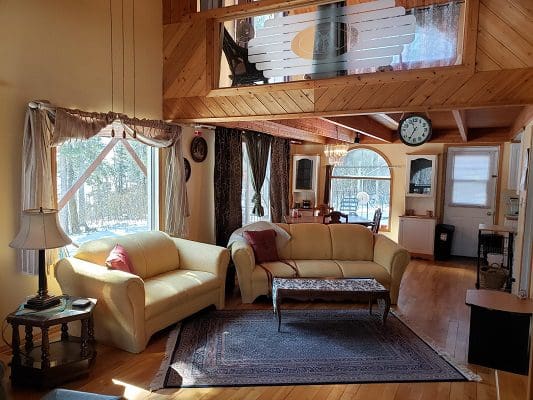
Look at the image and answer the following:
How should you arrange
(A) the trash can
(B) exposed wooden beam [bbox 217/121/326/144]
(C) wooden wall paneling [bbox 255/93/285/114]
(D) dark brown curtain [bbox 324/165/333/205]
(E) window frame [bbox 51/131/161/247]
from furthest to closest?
(D) dark brown curtain [bbox 324/165/333/205] < (A) the trash can < (B) exposed wooden beam [bbox 217/121/326/144] < (E) window frame [bbox 51/131/161/247] < (C) wooden wall paneling [bbox 255/93/285/114]

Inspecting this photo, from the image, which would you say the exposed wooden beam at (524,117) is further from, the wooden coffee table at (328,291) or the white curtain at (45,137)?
the white curtain at (45,137)

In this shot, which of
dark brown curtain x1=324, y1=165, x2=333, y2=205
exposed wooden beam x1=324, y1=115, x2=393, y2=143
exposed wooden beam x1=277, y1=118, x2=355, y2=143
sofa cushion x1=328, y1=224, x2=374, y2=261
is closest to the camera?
sofa cushion x1=328, y1=224, x2=374, y2=261

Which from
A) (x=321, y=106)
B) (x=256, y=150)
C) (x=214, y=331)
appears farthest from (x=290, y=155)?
(x=214, y=331)

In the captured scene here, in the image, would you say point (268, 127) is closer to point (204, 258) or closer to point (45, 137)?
point (204, 258)

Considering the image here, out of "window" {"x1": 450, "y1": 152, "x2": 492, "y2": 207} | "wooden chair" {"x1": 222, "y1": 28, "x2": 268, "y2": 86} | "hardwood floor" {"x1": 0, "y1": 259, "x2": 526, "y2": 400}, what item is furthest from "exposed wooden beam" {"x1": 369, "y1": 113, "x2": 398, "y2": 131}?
"hardwood floor" {"x1": 0, "y1": 259, "x2": 526, "y2": 400}

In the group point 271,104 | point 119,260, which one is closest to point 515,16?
point 271,104

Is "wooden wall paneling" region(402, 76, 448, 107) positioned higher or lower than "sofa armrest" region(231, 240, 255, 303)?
higher

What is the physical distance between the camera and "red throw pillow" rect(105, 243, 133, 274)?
361 cm

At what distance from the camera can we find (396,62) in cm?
377

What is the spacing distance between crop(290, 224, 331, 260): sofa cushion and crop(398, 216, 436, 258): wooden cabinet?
9.83 ft

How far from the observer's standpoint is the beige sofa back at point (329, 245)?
5230 mm

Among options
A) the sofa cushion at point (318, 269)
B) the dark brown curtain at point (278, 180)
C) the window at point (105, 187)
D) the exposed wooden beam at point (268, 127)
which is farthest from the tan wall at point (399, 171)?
the window at point (105, 187)

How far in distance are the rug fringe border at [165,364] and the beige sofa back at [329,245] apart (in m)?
1.87

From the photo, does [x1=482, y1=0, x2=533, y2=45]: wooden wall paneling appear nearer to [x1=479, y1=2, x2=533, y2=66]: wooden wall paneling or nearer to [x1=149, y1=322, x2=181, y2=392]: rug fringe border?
[x1=479, y1=2, x2=533, y2=66]: wooden wall paneling
